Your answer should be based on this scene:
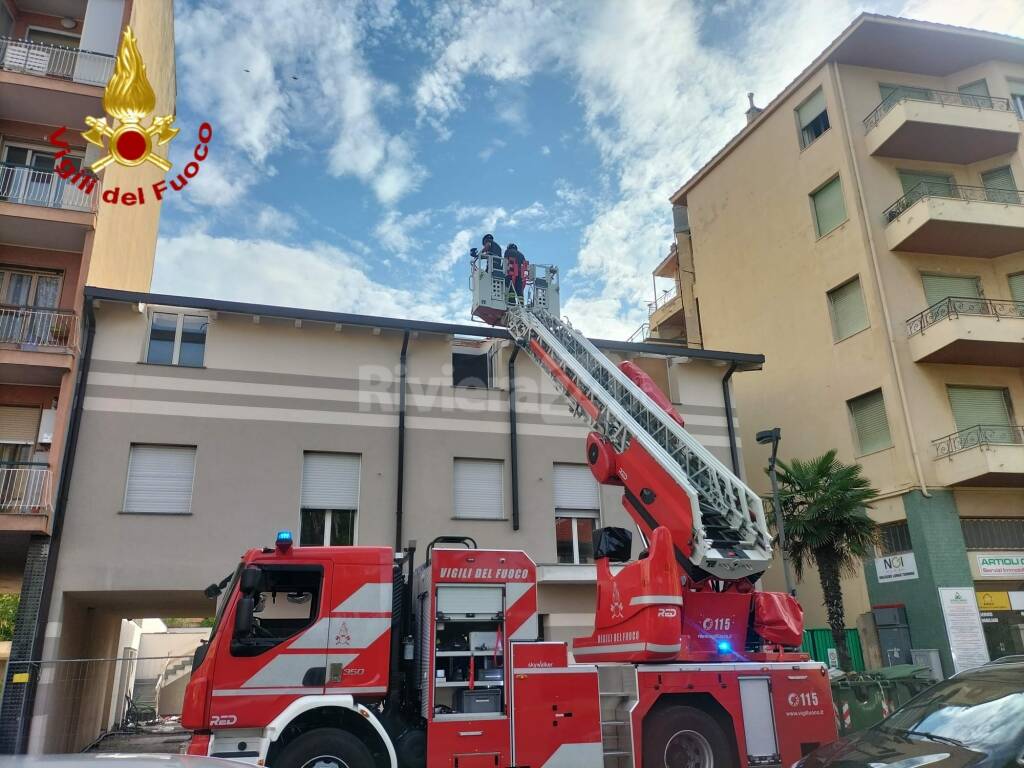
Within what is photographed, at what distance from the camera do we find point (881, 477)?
20172 millimetres

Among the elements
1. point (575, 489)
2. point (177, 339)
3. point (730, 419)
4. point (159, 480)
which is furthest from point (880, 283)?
point (159, 480)

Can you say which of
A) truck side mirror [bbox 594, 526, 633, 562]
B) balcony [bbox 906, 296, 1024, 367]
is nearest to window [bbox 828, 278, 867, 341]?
balcony [bbox 906, 296, 1024, 367]

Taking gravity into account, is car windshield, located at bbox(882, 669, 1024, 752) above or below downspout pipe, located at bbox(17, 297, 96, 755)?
below

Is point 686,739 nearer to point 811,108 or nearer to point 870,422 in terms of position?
A: point 870,422

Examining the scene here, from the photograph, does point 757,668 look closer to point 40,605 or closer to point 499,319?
point 499,319

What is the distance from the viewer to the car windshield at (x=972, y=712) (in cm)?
542

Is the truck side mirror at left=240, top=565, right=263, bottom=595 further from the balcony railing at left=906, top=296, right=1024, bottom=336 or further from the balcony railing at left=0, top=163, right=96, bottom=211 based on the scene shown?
the balcony railing at left=906, top=296, right=1024, bottom=336

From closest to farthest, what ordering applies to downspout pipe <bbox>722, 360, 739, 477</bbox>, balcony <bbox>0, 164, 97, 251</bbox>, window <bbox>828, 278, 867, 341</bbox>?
balcony <bbox>0, 164, 97, 251</bbox> < downspout pipe <bbox>722, 360, 739, 477</bbox> < window <bbox>828, 278, 867, 341</bbox>

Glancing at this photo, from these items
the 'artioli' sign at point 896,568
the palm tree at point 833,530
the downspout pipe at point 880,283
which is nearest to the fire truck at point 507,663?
the palm tree at point 833,530

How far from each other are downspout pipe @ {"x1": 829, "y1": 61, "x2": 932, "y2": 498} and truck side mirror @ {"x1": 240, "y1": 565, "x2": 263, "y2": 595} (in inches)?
665

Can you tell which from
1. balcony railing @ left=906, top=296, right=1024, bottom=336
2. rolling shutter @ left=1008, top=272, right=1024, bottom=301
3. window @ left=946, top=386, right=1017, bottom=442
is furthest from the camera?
rolling shutter @ left=1008, top=272, right=1024, bottom=301

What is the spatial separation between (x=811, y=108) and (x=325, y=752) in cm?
2368

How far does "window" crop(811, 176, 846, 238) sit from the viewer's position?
22859 millimetres

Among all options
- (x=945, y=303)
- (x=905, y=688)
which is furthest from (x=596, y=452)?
(x=945, y=303)
